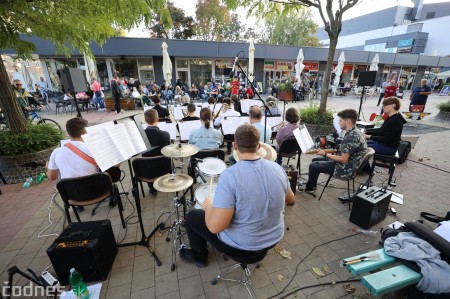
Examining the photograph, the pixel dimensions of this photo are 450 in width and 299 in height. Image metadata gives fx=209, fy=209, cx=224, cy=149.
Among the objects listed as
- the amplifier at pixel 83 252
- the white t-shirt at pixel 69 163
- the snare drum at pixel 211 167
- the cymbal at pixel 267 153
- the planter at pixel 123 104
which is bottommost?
the amplifier at pixel 83 252

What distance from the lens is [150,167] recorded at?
11.3 ft

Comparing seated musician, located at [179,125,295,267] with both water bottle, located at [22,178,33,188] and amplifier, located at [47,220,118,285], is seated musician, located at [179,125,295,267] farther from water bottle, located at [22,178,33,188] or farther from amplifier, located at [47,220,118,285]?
water bottle, located at [22,178,33,188]

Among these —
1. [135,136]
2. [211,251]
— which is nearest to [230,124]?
[135,136]

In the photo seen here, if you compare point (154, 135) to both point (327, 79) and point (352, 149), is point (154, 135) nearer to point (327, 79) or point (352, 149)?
point (352, 149)

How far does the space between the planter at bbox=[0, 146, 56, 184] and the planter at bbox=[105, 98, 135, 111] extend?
842cm

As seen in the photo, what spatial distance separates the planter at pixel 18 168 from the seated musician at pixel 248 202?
520 cm

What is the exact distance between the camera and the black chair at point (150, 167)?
3.39m

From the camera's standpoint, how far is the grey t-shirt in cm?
170

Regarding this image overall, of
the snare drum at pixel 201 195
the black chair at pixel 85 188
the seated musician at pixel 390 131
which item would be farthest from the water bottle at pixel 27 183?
the seated musician at pixel 390 131

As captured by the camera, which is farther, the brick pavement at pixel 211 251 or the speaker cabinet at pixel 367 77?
the speaker cabinet at pixel 367 77

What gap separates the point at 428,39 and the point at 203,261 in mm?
51875

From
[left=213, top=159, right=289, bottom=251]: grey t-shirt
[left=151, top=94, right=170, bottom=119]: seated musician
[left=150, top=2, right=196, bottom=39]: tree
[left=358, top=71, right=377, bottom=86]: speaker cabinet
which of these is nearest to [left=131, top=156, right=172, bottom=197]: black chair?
[left=213, top=159, right=289, bottom=251]: grey t-shirt

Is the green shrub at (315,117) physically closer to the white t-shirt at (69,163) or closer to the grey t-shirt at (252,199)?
the grey t-shirt at (252,199)

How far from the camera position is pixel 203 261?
8.70ft
